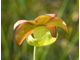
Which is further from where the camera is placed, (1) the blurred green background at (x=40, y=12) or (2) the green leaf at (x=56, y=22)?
(1) the blurred green background at (x=40, y=12)

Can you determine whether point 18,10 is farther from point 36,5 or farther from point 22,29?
point 22,29

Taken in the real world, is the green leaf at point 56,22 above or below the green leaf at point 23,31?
above

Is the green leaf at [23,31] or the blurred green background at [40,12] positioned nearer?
the green leaf at [23,31]

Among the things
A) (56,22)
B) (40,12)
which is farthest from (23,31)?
(40,12)

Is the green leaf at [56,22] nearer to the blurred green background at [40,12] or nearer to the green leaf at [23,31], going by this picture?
the green leaf at [23,31]

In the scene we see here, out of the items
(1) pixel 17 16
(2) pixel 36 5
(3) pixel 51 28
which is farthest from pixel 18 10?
(3) pixel 51 28

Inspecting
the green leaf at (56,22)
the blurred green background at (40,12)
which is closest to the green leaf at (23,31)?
the green leaf at (56,22)

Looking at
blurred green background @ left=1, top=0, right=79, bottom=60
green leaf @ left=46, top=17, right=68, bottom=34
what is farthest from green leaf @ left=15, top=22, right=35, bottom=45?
blurred green background @ left=1, top=0, right=79, bottom=60

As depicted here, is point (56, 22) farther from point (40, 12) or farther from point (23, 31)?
point (40, 12)
